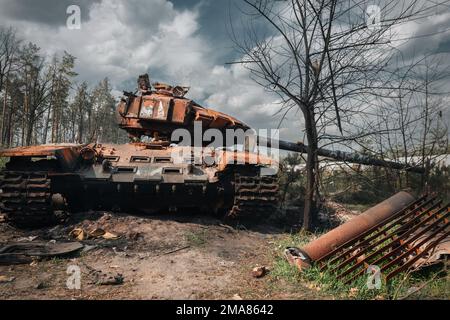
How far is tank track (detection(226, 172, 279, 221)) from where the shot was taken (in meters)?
7.52

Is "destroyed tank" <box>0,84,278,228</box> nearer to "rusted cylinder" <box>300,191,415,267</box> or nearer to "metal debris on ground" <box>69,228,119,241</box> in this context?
"metal debris on ground" <box>69,228,119,241</box>

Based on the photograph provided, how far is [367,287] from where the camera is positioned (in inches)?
156

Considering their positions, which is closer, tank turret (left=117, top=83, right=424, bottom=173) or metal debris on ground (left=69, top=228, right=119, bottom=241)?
metal debris on ground (left=69, top=228, right=119, bottom=241)

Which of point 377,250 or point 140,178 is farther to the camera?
point 140,178

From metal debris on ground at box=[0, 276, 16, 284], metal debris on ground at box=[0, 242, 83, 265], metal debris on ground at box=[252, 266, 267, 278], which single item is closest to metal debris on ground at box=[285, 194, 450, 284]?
metal debris on ground at box=[252, 266, 267, 278]

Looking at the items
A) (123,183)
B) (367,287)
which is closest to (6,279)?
(123,183)

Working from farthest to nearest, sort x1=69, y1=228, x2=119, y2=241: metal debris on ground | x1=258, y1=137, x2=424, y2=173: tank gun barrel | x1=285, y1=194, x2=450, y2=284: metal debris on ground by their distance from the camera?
x1=258, y1=137, x2=424, y2=173: tank gun barrel
x1=69, y1=228, x2=119, y2=241: metal debris on ground
x1=285, y1=194, x2=450, y2=284: metal debris on ground

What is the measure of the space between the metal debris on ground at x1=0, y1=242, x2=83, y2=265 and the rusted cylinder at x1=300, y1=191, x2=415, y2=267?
3.50m

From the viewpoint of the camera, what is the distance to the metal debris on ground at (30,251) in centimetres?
517

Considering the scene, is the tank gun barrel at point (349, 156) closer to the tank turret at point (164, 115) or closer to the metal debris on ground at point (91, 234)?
the tank turret at point (164, 115)

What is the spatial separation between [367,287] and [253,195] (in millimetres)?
3791

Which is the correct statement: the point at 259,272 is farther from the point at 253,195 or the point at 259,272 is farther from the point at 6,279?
the point at 6,279

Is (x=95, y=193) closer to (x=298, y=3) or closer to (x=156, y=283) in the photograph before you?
(x=156, y=283)

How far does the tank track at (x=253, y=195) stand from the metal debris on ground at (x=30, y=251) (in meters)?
3.13
